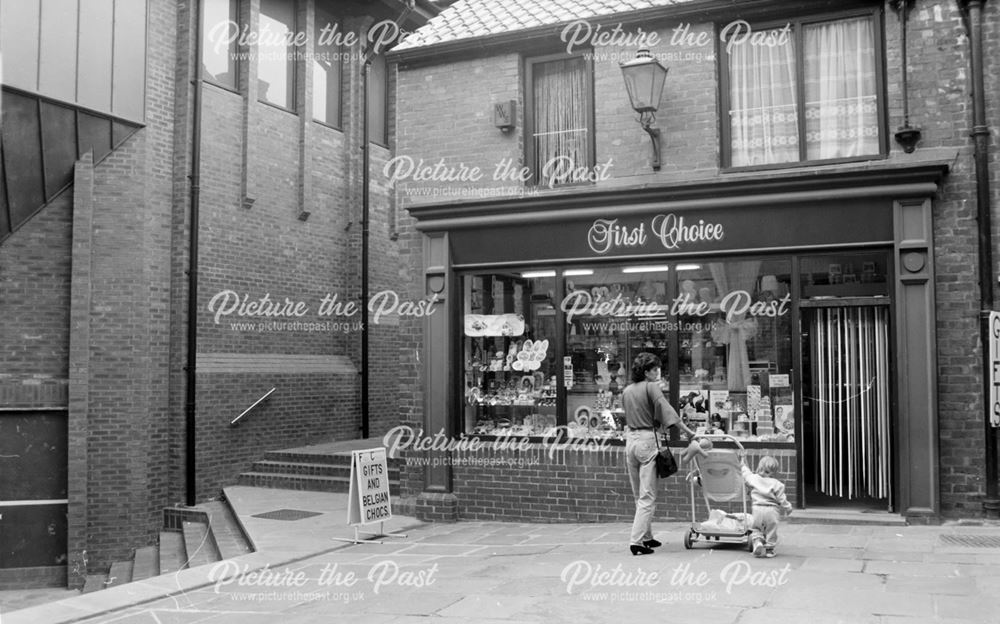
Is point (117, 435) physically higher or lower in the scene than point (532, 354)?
lower

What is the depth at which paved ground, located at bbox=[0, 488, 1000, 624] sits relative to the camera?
6477 mm

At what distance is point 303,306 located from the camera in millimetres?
16109

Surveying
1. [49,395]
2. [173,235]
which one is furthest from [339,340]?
[49,395]

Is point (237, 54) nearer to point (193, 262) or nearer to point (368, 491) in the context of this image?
point (193, 262)

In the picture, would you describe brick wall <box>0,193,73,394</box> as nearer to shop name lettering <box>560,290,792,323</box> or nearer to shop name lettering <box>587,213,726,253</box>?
shop name lettering <box>560,290,792,323</box>

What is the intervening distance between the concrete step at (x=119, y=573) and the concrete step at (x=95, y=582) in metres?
0.08

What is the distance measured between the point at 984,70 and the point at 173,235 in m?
10.8

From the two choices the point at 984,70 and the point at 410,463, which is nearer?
the point at 984,70

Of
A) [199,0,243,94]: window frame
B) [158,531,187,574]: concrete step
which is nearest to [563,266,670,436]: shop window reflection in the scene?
[158,531,187,574]: concrete step

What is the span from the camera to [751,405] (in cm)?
1019

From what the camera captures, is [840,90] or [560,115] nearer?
[840,90]

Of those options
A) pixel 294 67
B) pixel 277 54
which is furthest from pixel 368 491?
pixel 294 67

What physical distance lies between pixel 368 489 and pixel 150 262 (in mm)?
5690

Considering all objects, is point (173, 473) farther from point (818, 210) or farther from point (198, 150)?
point (818, 210)
